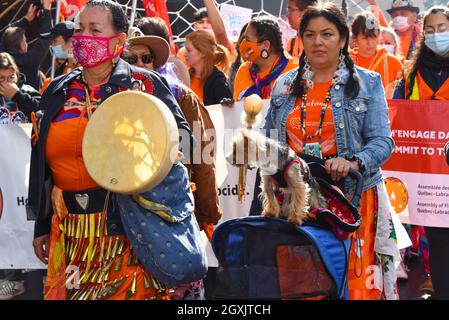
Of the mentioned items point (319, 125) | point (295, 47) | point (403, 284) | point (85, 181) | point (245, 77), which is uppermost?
point (295, 47)

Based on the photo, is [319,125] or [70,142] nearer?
[70,142]

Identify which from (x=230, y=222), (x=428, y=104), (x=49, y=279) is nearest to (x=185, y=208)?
(x=230, y=222)

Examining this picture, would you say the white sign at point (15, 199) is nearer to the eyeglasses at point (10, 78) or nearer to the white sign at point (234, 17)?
the eyeglasses at point (10, 78)

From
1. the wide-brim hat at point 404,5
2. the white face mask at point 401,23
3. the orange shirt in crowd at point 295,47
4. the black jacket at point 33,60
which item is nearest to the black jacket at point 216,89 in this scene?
the orange shirt in crowd at point 295,47

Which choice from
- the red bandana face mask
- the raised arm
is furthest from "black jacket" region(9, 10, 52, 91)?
the red bandana face mask

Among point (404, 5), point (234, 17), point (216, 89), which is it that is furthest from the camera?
point (404, 5)

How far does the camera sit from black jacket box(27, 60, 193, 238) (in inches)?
161

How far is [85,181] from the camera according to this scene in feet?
13.3

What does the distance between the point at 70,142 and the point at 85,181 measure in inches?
7.6

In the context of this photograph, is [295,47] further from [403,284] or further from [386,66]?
[403,284]

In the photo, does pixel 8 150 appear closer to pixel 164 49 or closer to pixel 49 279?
pixel 164 49

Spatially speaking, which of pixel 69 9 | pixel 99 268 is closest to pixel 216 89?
pixel 69 9

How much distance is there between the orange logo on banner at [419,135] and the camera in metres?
6.65

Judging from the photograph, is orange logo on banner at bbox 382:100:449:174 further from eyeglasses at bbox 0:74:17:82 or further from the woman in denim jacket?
eyeglasses at bbox 0:74:17:82
